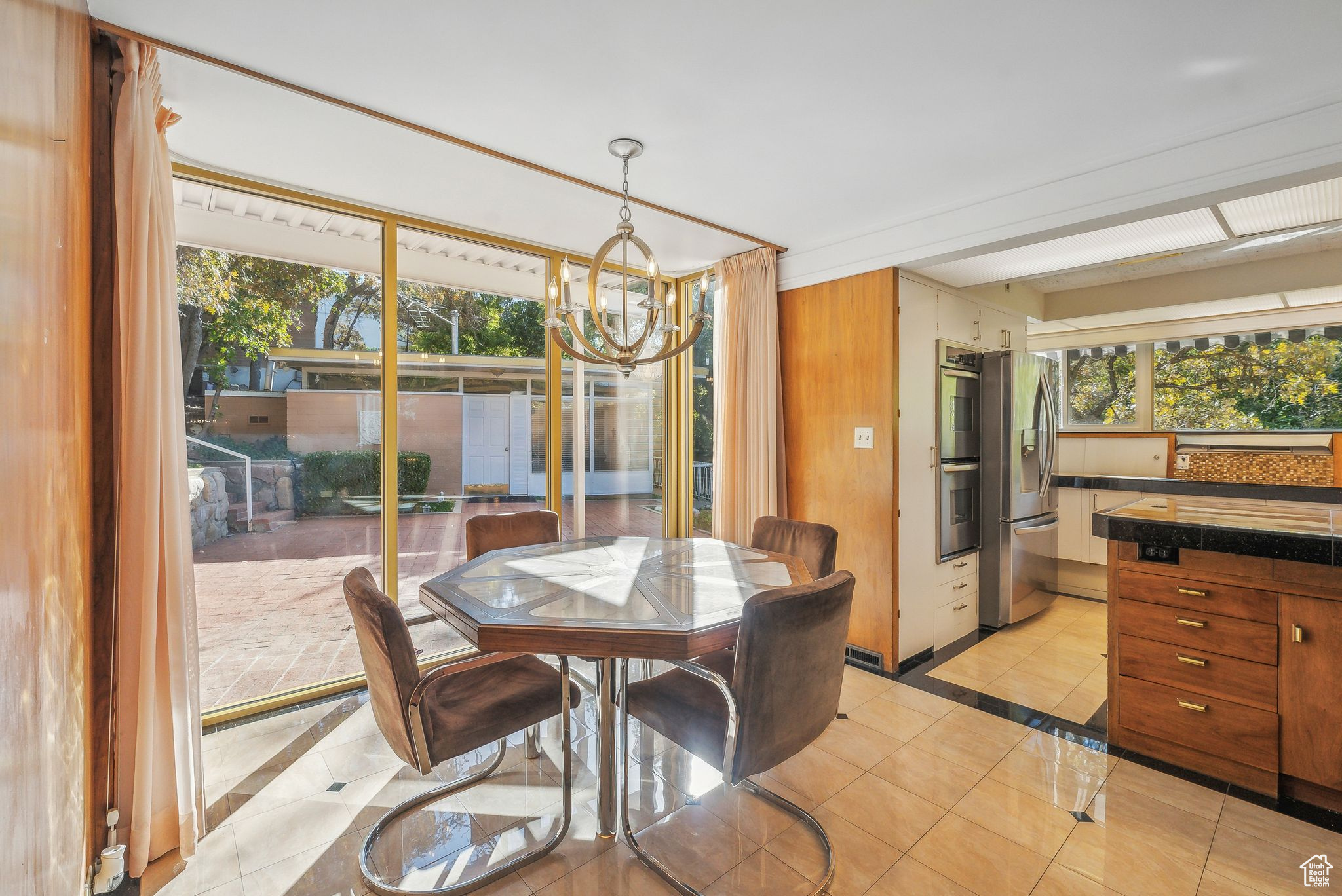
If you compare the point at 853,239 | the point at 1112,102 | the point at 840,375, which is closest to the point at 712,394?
the point at 840,375

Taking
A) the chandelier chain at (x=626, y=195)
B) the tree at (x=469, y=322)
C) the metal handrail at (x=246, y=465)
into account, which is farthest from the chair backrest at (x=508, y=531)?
the chandelier chain at (x=626, y=195)

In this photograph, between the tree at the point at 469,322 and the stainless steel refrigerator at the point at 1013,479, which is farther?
the stainless steel refrigerator at the point at 1013,479

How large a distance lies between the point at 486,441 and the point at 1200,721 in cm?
364

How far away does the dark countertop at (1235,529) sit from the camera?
6.49ft

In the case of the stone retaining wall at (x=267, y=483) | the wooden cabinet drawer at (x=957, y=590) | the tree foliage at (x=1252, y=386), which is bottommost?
the wooden cabinet drawer at (x=957, y=590)

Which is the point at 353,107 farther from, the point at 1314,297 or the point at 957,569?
the point at 1314,297

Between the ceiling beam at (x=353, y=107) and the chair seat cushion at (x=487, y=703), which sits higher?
the ceiling beam at (x=353, y=107)

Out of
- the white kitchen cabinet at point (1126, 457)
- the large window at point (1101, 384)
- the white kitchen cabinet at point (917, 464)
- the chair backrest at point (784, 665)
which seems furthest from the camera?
the large window at point (1101, 384)

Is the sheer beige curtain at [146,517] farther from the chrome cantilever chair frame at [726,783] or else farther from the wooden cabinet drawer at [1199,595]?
the wooden cabinet drawer at [1199,595]

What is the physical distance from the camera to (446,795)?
211cm

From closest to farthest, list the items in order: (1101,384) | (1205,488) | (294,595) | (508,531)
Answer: (508,531), (294,595), (1205,488), (1101,384)

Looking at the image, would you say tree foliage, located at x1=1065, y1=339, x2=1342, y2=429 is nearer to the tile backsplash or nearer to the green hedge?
the tile backsplash

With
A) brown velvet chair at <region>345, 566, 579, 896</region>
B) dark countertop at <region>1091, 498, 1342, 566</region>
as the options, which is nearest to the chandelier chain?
brown velvet chair at <region>345, 566, 579, 896</region>

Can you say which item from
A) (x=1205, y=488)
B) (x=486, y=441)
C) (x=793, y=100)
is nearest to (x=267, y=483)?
(x=486, y=441)
